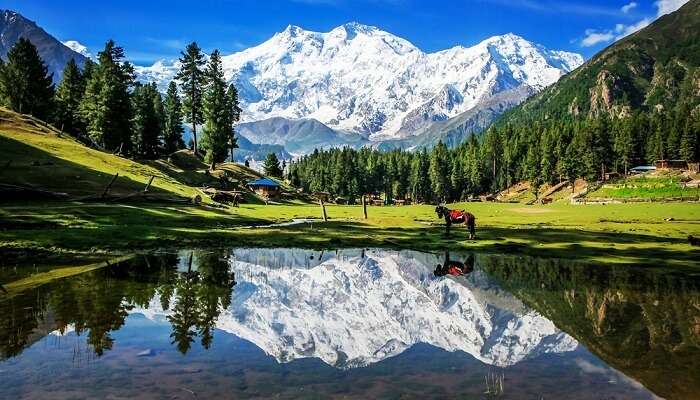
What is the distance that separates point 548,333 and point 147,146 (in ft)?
389

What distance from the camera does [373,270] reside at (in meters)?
27.2

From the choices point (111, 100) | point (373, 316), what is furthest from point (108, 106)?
point (373, 316)

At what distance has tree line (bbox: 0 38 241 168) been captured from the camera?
93875 millimetres

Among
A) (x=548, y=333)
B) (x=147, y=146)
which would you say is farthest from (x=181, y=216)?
(x=147, y=146)

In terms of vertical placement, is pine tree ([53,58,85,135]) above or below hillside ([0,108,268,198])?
above

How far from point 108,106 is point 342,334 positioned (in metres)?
89.6


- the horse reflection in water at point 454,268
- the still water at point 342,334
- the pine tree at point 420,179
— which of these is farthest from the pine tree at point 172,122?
the still water at point 342,334

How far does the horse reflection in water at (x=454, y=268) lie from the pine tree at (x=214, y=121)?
85146 mm

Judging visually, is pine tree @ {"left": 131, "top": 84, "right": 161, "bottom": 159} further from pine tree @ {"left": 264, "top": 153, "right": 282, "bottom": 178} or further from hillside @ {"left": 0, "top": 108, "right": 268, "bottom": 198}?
pine tree @ {"left": 264, "top": 153, "right": 282, "bottom": 178}

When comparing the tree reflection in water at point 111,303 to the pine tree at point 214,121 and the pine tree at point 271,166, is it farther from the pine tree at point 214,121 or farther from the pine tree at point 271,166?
the pine tree at point 271,166

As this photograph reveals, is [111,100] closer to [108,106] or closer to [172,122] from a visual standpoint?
[108,106]

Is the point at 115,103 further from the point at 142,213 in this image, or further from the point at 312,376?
the point at 312,376

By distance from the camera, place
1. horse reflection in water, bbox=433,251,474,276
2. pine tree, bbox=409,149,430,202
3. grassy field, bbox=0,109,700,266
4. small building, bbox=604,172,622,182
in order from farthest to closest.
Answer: pine tree, bbox=409,149,430,202 < small building, bbox=604,172,622,182 < grassy field, bbox=0,109,700,266 < horse reflection in water, bbox=433,251,474,276

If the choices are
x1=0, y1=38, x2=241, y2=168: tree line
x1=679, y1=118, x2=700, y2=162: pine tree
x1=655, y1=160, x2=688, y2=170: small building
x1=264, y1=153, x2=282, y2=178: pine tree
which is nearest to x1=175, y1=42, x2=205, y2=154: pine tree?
x1=0, y1=38, x2=241, y2=168: tree line
